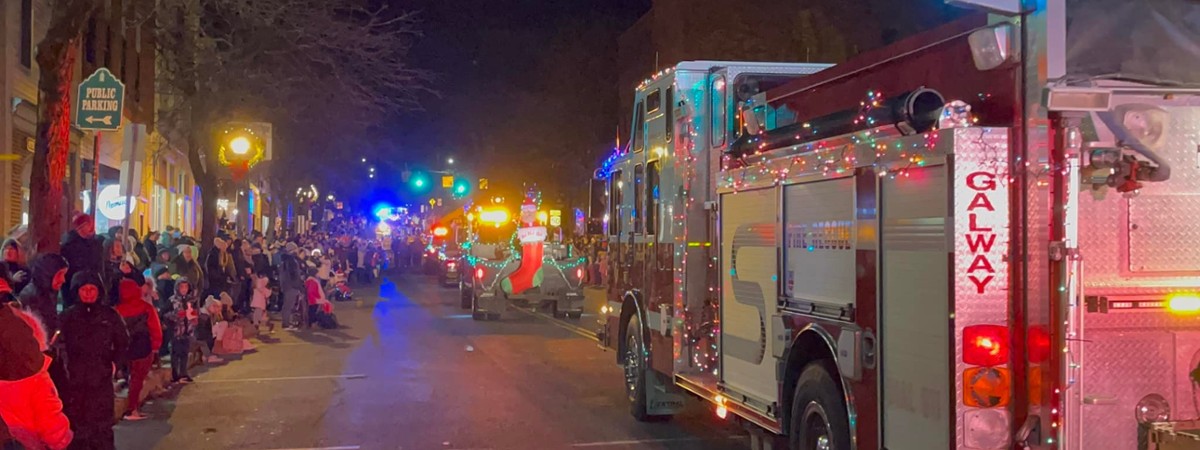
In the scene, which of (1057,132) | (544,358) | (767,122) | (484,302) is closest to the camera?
(1057,132)

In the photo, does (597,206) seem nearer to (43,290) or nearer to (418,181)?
(43,290)

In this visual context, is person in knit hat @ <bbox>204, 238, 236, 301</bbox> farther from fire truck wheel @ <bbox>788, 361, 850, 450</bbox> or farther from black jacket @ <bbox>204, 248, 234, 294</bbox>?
fire truck wheel @ <bbox>788, 361, 850, 450</bbox>

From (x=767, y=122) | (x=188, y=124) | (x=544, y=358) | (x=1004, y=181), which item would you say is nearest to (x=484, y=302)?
(x=544, y=358)

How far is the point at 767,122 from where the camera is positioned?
7949mm

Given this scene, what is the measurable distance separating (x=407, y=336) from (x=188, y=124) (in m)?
9.38

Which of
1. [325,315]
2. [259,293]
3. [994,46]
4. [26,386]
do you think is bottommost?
[325,315]

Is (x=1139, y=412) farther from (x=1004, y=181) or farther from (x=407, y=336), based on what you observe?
(x=407, y=336)

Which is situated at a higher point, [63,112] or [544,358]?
[63,112]

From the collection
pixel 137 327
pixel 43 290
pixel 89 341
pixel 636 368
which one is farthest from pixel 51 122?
pixel 636 368

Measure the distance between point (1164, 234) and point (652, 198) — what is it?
543cm

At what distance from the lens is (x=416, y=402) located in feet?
37.6

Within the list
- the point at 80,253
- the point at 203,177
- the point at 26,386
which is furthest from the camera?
the point at 203,177

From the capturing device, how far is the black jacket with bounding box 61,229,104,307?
10562 mm

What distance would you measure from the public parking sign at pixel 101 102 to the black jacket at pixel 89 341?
4.09 metres
